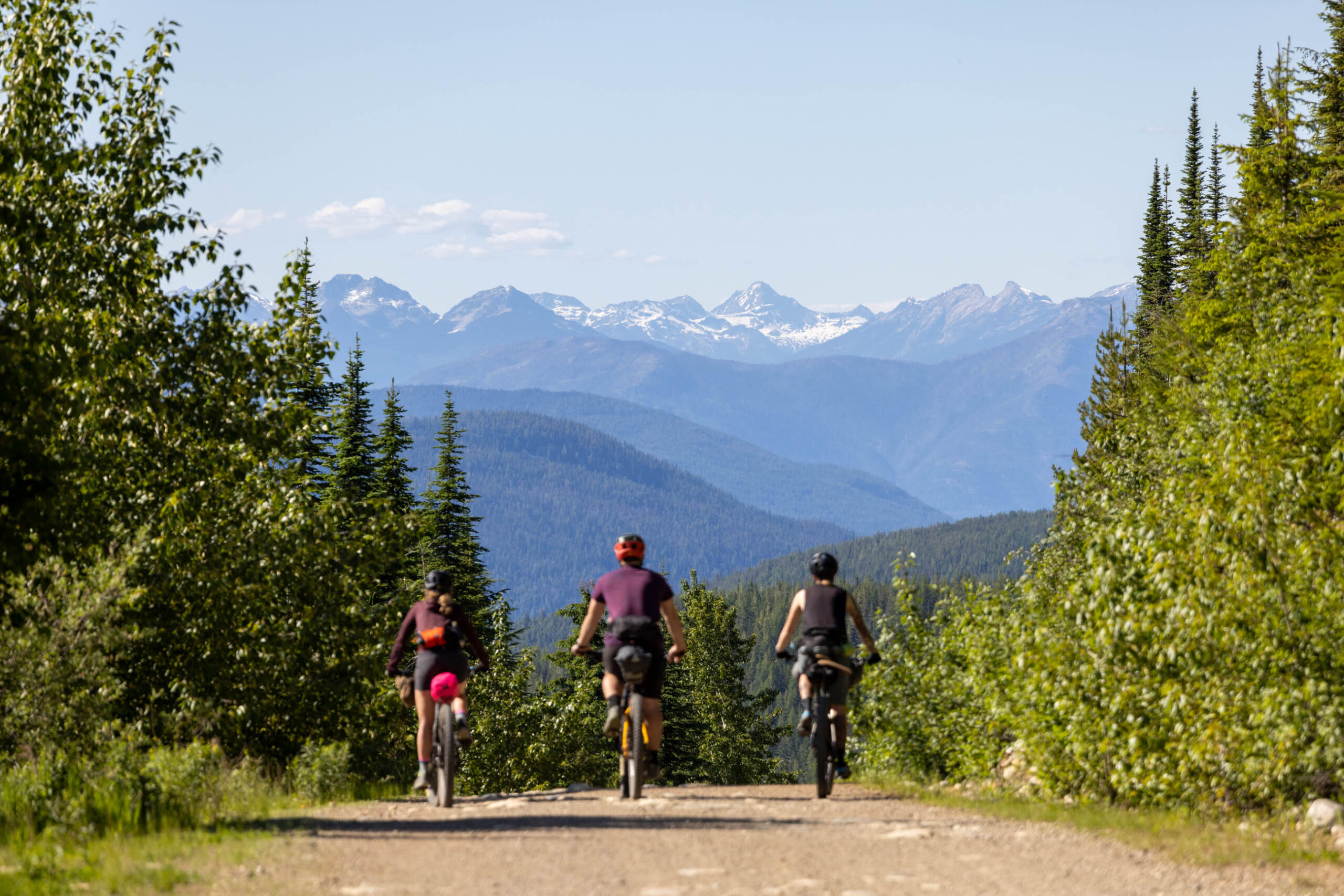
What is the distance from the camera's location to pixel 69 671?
13.1 metres

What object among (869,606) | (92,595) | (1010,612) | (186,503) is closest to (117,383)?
(186,503)

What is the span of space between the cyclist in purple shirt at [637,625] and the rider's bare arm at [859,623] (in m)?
1.83

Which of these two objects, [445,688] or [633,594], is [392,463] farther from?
[633,594]

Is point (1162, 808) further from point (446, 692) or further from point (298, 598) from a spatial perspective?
point (298, 598)

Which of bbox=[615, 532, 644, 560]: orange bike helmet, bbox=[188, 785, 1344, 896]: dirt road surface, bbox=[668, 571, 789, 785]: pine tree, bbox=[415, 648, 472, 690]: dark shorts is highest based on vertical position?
bbox=[615, 532, 644, 560]: orange bike helmet

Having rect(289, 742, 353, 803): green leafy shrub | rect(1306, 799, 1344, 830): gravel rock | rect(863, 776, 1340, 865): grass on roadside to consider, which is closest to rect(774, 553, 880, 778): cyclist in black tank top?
rect(863, 776, 1340, 865): grass on roadside

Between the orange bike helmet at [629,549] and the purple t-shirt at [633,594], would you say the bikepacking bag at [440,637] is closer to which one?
the purple t-shirt at [633,594]

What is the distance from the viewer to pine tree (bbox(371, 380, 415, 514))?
48.3 metres

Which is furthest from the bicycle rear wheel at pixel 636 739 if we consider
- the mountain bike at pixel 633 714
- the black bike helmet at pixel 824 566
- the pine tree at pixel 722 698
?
the pine tree at pixel 722 698

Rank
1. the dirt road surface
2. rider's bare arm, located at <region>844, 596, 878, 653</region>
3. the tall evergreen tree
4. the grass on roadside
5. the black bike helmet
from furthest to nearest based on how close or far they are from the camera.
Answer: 1. the tall evergreen tree
2. rider's bare arm, located at <region>844, 596, 878, 653</region>
3. the black bike helmet
4. the grass on roadside
5. the dirt road surface

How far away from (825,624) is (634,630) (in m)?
2.12

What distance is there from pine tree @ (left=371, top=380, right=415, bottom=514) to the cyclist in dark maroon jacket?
112ft

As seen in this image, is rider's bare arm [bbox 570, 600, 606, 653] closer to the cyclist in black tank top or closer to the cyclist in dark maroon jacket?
the cyclist in dark maroon jacket

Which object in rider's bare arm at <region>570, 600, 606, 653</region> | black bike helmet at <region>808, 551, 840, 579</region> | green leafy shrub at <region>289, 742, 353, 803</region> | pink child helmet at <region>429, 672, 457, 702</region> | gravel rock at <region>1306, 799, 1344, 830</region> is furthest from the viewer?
green leafy shrub at <region>289, 742, 353, 803</region>
